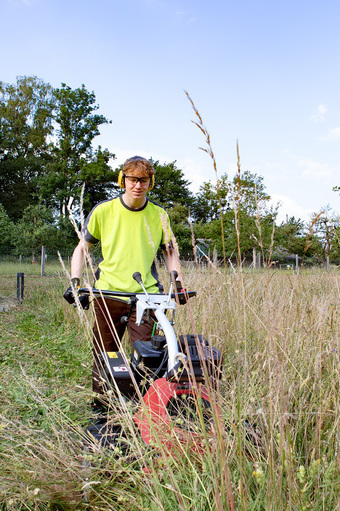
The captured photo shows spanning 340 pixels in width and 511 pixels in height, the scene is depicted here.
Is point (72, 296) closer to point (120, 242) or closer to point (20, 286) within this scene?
point (120, 242)

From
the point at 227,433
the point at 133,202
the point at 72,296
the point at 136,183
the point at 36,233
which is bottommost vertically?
the point at 227,433

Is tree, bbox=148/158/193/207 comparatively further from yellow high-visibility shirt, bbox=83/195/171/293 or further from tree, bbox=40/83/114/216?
yellow high-visibility shirt, bbox=83/195/171/293

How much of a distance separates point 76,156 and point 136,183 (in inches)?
1337

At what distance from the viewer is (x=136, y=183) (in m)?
2.61

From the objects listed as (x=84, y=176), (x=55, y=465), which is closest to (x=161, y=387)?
(x=55, y=465)

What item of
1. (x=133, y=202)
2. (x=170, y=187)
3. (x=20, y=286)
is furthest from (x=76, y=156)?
(x=133, y=202)

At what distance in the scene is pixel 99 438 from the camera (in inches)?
77.0

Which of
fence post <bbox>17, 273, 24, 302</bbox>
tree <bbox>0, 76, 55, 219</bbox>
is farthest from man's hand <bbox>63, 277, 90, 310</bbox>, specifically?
tree <bbox>0, 76, 55, 219</bbox>

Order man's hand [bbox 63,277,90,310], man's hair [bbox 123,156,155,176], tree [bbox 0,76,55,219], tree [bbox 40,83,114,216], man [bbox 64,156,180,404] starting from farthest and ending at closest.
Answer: tree [bbox 0,76,55,219] → tree [bbox 40,83,114,216] → man [bbox 64,156,180,404] → man's hair [bbox 123,156,155,176] → man's hand [bbox 63,277,90,310]

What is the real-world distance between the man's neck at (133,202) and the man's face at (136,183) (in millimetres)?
38

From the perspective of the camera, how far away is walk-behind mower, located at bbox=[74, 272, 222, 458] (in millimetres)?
1549

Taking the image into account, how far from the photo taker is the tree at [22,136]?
40.1m

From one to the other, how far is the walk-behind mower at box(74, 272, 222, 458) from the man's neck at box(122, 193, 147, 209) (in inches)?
29.8

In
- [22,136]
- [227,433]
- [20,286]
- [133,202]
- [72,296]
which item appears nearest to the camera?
[227,433]
